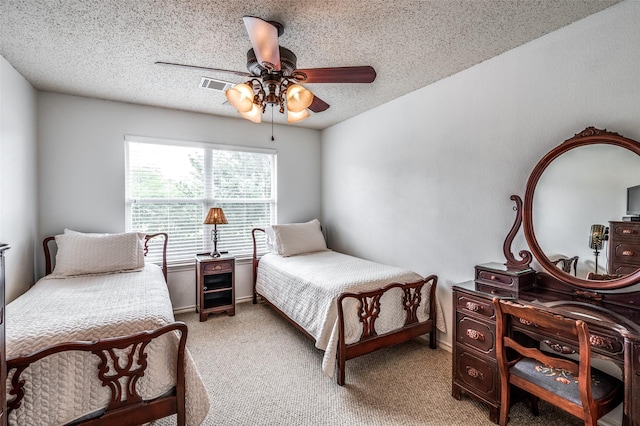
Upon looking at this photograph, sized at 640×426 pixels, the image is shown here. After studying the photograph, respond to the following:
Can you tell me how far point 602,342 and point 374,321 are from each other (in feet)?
4.54

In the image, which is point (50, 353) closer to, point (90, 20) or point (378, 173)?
point (90, 20)

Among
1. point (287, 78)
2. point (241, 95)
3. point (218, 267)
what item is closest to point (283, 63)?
point (287, 78)

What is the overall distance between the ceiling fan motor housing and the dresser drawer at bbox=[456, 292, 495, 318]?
6.37 ft

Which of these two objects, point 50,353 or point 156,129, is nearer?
point 50,353

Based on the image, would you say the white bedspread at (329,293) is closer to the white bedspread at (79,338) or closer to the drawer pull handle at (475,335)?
the drawer pull handle at (475,335)

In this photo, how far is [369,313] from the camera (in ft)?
7.87

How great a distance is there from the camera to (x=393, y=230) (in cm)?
333

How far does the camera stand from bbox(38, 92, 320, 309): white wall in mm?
3045

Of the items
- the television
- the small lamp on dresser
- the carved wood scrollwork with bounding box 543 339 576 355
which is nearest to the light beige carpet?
the carved wood scrollwork with bounding box 543 339 576 355

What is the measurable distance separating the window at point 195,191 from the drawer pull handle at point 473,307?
9.41 ft

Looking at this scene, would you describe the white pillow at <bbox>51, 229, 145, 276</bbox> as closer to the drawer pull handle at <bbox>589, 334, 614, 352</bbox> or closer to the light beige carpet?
the light beige carpet

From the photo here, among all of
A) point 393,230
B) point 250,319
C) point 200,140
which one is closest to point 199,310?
point 250,319

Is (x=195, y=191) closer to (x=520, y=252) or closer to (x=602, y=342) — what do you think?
(x=520, y=252)

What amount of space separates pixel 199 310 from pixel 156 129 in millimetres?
2194
